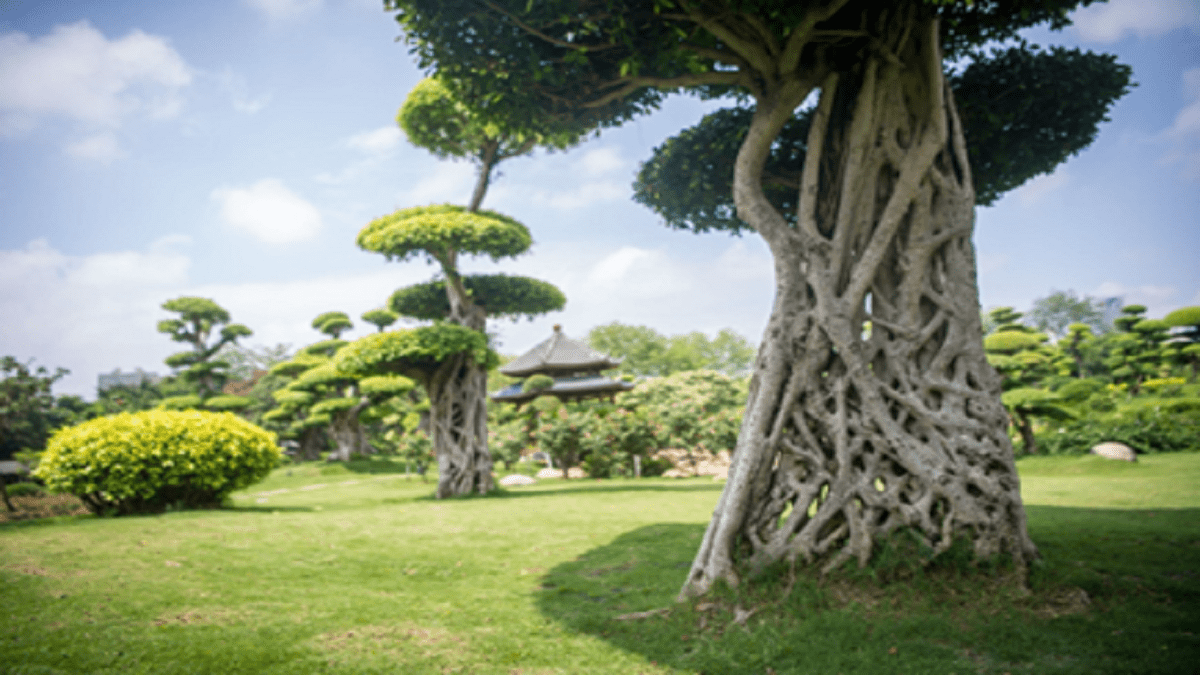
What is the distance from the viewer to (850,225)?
4223 millimetres

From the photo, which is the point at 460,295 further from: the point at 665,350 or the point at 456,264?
the point at 665,350

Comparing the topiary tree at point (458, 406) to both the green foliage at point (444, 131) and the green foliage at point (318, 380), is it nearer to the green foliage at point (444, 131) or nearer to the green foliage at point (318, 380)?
the green foliage at point (444, 131)

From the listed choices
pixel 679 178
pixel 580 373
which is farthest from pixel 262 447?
pixel 580 373

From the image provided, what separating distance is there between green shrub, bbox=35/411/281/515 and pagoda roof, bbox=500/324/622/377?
14.9 m

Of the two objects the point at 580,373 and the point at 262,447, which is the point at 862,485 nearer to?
the point at 262,447

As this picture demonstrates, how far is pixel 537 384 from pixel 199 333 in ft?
52.0

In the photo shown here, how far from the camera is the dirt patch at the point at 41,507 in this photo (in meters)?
8.12

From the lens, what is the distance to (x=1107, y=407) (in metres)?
16.2

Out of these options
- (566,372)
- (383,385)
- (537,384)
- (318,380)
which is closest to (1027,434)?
(537,384)

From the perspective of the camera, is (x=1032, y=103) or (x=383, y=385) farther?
(x=383, y=385)

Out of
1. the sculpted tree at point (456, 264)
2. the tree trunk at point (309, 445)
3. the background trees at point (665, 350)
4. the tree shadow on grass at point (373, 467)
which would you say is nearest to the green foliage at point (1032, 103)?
the sculpted tree at point (456, 264)

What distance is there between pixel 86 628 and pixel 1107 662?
202 inches

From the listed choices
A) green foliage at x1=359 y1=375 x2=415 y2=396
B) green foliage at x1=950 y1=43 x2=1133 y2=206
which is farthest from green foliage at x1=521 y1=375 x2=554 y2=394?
green foliage at x1=950 y1=43 x2=1133 y2=206

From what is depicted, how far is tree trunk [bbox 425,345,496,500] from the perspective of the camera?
1148 cm
